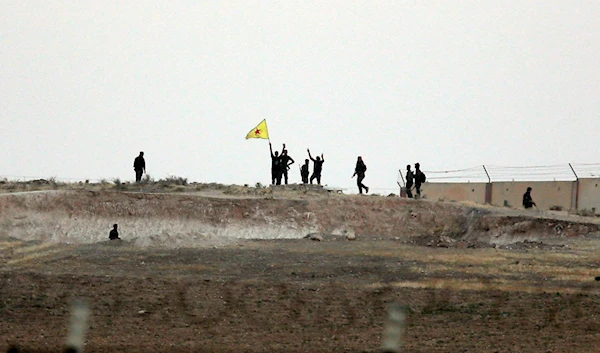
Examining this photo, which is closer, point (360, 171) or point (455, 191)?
point (360, 171)

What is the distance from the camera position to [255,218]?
135ft

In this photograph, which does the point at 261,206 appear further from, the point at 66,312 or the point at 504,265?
the point at 66,312

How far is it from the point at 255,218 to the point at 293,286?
2086 cm

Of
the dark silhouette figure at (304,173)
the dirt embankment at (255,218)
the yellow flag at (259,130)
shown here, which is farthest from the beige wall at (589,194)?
the yellow flag at (259,130)

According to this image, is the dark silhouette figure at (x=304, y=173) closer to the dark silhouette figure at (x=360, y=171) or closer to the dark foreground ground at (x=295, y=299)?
the dark silhouette figure at (x=360, y=171)

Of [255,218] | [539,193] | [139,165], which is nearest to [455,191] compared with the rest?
[539,193]

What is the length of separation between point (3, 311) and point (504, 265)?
1133cm

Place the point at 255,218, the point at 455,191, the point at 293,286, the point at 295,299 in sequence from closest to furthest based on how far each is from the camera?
the point at 295,299
the point at 293,286
the point at 255,218
the point at 455,191

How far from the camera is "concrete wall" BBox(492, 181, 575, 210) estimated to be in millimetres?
47625

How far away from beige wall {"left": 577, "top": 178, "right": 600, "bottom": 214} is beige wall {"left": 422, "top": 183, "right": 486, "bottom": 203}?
535 centimetres

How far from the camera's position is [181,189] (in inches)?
1741

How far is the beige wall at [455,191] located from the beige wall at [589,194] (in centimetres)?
535

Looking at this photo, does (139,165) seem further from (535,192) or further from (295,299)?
(295,299)

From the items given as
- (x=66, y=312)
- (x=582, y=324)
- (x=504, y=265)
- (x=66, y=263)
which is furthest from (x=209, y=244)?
(x=582, y=324)
